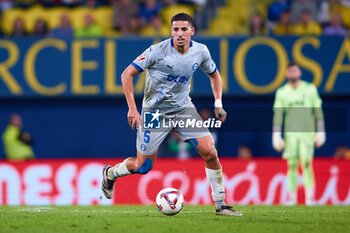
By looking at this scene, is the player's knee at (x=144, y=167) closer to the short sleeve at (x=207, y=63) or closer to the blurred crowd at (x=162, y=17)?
the short sleeve at (x=207, y=63)

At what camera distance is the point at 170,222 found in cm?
1098

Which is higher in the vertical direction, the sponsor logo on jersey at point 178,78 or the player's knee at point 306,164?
the sponsor logo on jersey at point 178,78

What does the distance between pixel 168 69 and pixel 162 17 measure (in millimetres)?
11383

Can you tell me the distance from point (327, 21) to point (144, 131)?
11871 mm

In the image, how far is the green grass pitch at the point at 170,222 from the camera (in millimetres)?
10414

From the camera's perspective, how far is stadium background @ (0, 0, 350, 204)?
21.9 metres

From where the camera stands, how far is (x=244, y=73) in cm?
2200

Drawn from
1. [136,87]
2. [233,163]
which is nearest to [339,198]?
[233,163]

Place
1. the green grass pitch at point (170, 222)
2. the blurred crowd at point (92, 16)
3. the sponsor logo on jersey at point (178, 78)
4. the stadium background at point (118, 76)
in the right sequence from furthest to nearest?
1. the blurred crowd at point (92, 16)
2. the stadium background at point (118, 76)
3. the sponsor logo on jersey at point (178, 78)
4. the green grass pitch at point (170, 222)

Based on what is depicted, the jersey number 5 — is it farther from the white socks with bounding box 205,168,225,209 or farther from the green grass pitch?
the green grass pitch

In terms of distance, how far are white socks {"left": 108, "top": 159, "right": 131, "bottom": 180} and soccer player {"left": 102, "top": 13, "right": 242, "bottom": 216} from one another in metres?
0.07

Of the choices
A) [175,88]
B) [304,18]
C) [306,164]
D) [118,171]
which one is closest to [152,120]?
[175,88]

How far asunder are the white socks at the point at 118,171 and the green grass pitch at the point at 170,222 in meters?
0.50

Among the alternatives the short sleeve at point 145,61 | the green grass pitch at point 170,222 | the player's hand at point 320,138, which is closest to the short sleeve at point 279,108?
the player's hand at point 320,138
